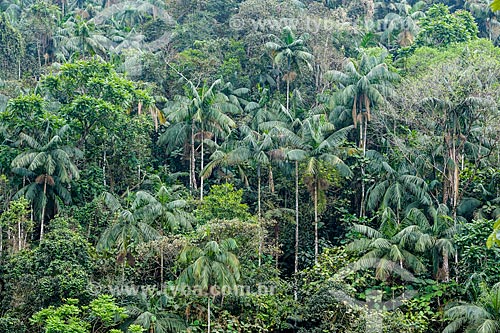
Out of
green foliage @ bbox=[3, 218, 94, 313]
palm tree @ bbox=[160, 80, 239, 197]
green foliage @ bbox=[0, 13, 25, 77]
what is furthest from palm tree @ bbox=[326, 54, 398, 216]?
green foliage @ bbox=[0, 13, 25, 77]

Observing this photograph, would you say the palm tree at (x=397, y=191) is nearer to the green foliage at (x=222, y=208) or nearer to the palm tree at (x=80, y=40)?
the green foliage at (x=222, y=208)

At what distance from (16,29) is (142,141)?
1377cm

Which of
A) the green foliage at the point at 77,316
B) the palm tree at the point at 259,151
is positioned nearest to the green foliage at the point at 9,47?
the palm tree at the point at 259,151

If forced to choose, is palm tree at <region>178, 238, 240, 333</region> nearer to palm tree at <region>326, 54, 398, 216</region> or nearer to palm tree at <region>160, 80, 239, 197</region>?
palm tree at <region>160, 80, 239, 197</region>

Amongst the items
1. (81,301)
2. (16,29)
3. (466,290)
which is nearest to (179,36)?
(16,29)

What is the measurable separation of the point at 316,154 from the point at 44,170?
32.3 feet

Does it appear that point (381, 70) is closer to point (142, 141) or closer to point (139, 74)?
point (142, 141)

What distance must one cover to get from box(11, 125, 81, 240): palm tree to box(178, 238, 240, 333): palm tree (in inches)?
Answer: 275

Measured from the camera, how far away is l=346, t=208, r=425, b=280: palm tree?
21.2m

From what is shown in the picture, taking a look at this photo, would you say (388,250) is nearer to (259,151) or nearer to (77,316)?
(259,151)

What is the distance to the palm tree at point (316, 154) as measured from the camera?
24922 mm

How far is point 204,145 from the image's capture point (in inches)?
1184

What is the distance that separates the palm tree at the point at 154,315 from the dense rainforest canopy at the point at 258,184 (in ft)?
0.19

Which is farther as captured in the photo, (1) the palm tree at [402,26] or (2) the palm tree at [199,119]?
(1) the palm tree at [402,26]
